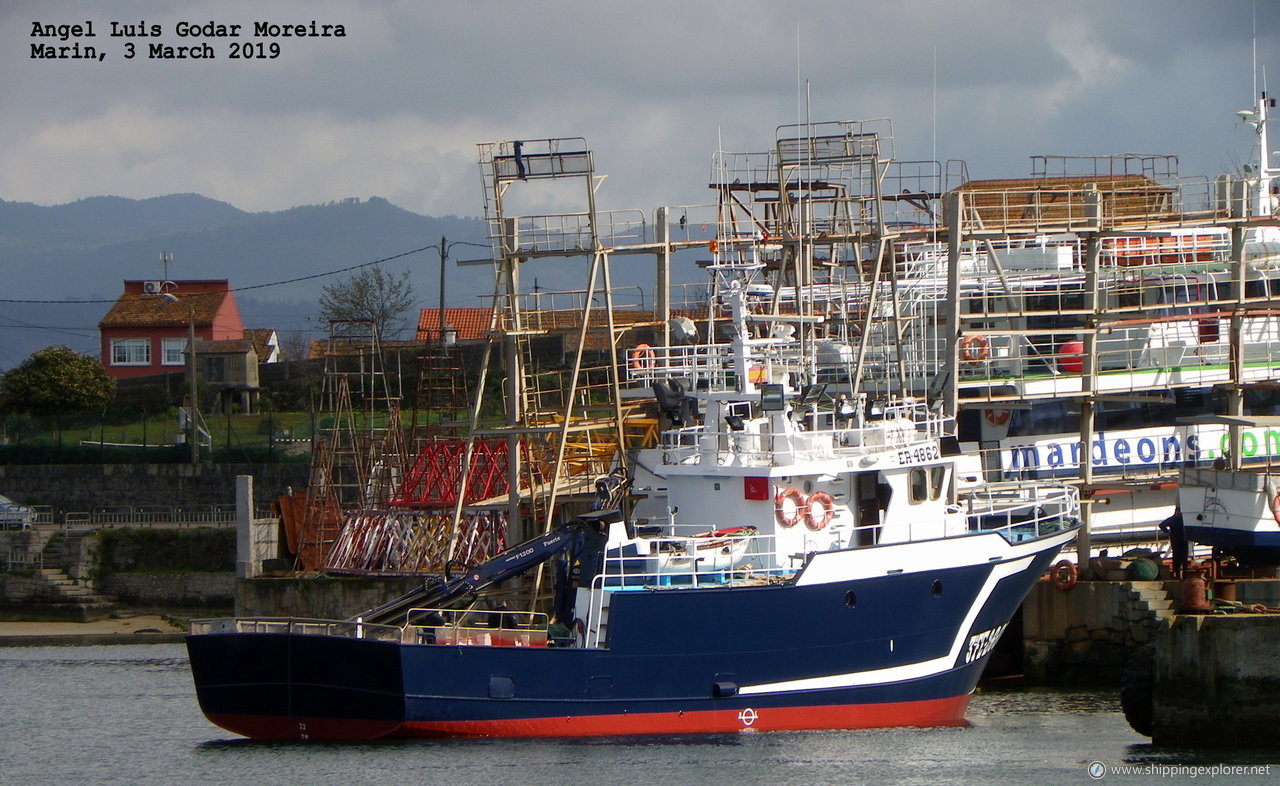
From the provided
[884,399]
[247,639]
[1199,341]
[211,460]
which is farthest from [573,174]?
[211,460]

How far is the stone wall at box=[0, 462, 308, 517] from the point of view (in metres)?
60.8

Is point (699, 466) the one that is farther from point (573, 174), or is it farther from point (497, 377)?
point (497, 377)

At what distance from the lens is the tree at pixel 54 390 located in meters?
73.9

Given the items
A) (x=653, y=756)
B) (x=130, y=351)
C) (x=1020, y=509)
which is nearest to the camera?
(x=653, y=756)

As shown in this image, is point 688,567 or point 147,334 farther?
point 147,334

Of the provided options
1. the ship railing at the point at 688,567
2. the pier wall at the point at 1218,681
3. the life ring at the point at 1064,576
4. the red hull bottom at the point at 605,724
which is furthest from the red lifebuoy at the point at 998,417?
the pier wall at the point at 1218,681

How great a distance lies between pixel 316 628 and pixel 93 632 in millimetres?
26555

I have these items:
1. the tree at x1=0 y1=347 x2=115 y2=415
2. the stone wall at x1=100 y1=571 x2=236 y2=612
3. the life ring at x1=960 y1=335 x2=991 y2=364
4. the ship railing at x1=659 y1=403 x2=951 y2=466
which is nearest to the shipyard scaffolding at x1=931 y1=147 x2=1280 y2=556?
the life ring at x1=960 y1=335 x2=991 y2=364

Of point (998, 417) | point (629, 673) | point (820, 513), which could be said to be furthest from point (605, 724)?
point (998, 417)

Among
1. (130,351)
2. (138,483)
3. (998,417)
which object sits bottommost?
(138,483)

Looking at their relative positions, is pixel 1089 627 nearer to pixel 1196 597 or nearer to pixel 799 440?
pixel 1196 597

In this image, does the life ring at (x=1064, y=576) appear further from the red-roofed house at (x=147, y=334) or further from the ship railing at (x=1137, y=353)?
the red-roofed house at (x=147, y=334)

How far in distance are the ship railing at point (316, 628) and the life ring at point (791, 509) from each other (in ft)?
21.8

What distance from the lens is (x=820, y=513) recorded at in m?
29.3
